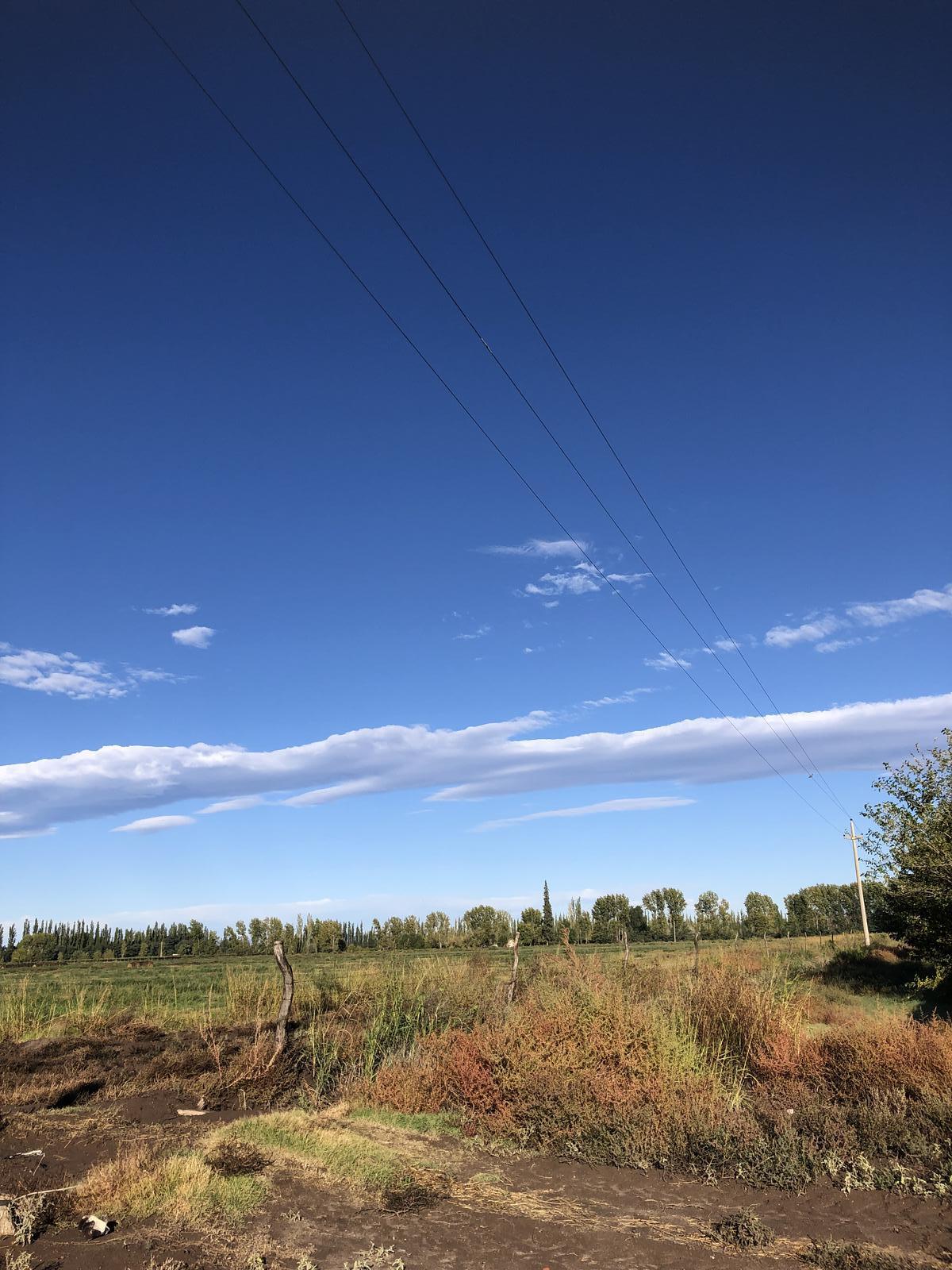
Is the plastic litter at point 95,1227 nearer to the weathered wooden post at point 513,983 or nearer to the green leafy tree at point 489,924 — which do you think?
the weathered wooden post at point 513,983

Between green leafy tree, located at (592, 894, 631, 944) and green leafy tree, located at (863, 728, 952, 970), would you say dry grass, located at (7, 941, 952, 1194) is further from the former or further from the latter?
green leafy tree, located at (592, 894, 631, 944)

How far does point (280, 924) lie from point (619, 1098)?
99687 millimetres

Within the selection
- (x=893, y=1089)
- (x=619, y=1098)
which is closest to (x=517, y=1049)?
(x=619, y=1098)

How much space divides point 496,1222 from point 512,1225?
0.20 metres

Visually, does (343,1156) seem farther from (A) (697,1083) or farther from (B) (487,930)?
(B) (487,930)

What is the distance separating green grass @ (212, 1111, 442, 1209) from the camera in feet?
29.8

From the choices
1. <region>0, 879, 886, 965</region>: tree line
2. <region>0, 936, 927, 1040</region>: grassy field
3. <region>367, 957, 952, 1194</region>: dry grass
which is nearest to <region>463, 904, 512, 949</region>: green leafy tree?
<region>0, 879, 886, 965</region>: tree line

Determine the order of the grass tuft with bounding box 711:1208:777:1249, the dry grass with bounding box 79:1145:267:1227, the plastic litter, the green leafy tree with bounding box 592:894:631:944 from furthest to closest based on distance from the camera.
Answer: the green leafy tree with bounding box 592:894:631:944 < the dry grass with bounding box 79:1145:267:1227 < the plastic litter < the grass tuft with bounding box 711:1208:777:1249

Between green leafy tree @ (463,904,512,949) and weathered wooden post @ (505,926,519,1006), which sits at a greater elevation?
weathered wooden post @ (505,926,519,1006)

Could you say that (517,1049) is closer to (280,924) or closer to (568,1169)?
(568,1169)

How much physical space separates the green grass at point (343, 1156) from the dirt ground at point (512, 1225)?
10.7 inches

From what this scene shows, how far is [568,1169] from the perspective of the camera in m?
10.1

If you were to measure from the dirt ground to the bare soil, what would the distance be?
18 mm

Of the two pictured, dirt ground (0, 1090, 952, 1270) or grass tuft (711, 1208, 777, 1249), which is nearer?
dirt ground (0, 1090, 952, 1270)
